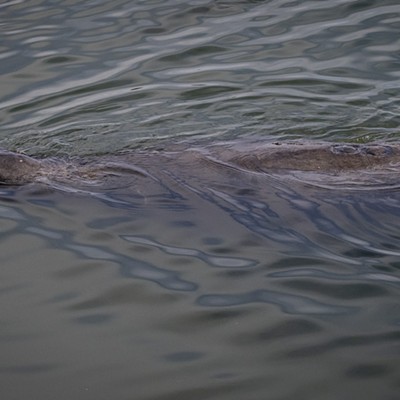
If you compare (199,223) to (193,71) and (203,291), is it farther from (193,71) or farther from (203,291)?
(193,71)

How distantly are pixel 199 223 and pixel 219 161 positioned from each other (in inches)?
25.4

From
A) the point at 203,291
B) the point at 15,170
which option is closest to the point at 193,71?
the point at 15,170

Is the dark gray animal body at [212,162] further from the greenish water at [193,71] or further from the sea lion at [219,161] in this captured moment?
the greenish water at [193,71]

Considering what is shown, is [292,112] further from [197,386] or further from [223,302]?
[197,386]

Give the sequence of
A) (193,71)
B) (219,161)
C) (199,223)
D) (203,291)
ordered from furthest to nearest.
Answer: (193,71) < (219,161) < (199,223) < (203,291)

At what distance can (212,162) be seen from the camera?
663 cm

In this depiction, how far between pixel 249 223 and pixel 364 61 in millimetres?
4095

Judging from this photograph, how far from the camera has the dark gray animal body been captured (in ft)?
21.0

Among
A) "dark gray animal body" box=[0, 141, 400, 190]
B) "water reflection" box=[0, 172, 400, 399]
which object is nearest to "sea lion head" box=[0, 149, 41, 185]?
"dark gray animal body" box=[0, 141, 400, 190]

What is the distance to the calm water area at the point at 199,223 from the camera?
4.47 metres

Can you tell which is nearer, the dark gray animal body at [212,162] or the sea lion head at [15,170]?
the dark gray animal body at [212,162]

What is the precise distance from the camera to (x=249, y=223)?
604 cm

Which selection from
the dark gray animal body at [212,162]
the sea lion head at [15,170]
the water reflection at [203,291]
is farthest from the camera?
the sea lion head at [15,170]

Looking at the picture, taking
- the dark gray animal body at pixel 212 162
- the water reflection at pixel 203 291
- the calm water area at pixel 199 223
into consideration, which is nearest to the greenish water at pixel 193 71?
the calm water area at pixel 199 223
